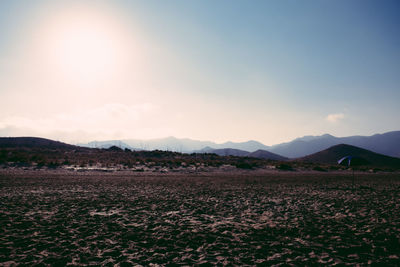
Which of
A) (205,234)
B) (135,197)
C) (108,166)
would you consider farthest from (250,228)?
(108,166)

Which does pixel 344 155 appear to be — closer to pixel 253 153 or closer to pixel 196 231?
pixel 253 153

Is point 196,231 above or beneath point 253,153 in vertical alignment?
beneath

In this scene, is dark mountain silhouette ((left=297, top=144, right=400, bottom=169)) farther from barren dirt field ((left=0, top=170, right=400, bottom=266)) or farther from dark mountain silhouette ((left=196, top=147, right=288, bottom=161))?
barren dirt field ((left=0, top=170, right=400, bottom=266))

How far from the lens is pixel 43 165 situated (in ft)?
91.7

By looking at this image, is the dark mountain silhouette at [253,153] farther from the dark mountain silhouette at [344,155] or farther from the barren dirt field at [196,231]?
the barren dirt field at [196,231]

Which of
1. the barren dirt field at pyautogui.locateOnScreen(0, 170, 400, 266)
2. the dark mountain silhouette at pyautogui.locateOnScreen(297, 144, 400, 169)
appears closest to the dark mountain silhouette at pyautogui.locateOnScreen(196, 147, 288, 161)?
the dark mountain silhouette at pyautogui.locateOnScreen(297, 144, 400, 169)

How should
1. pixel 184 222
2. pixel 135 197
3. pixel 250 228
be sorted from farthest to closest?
pixel 135 197 → pixel 184 222 → pixel 250 228

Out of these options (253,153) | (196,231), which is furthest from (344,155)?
(196,231)

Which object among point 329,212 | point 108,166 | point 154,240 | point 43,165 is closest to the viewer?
point 154,240

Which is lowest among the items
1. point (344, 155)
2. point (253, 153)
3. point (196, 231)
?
point (196, 231)

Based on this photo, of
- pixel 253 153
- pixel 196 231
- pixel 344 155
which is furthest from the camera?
pixel 253 153

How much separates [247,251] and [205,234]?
1.49 m

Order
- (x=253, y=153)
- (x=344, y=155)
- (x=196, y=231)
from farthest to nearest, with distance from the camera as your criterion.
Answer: (x=253, y=153)
(x=344, y=155)
(x=196, y=231)

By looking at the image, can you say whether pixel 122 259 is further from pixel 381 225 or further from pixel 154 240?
pixel 381 225
